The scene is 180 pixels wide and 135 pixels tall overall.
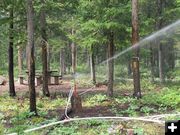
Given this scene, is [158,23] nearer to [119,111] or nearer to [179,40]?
[179,40]

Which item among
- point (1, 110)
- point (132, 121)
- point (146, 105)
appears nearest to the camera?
point (132, 121)

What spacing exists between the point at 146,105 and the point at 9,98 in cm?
958

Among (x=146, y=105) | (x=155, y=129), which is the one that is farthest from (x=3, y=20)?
(x=155, y=129)

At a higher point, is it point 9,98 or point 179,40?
point 179,40

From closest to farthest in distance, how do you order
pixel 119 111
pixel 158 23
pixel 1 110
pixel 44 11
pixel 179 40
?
pixel 119 111, pixel 1 110, pixel 44 11, pixel 158 23, pixel 179 40

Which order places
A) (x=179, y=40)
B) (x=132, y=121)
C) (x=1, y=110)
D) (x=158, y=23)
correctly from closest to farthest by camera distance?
(x=132, y=121) < (x=1, y=110) < (x=158, y=23) < (x=179, y=40)

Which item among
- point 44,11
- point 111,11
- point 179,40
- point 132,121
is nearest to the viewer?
point 132,121

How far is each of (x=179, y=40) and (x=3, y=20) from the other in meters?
17.9

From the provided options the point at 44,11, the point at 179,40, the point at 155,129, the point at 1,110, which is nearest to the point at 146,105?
the point at 155,129

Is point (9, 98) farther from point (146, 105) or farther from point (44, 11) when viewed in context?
point (146, 105)

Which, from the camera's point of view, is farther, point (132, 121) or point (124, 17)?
point (124, 17)

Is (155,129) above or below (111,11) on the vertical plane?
below

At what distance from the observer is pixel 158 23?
28094 millimetres

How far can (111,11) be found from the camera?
1797cm
